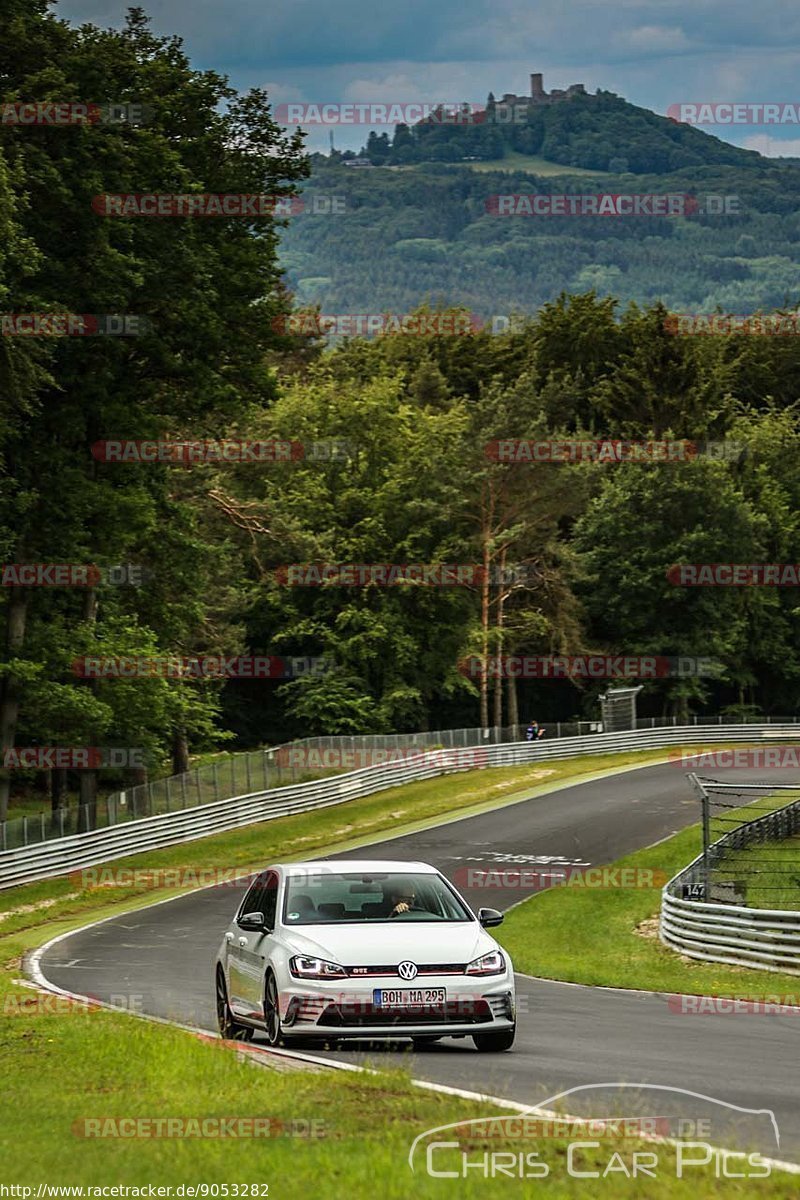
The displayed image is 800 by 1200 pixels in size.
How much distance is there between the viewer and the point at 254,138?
4400cm

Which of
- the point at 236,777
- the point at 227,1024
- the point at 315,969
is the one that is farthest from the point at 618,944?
the point at 236,777

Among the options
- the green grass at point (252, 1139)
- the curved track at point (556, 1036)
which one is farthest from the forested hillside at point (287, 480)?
the green grass at point (252, 1139)

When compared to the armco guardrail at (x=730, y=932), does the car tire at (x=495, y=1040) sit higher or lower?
higher

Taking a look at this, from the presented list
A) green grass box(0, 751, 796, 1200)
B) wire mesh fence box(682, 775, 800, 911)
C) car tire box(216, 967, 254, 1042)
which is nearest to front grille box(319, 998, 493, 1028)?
green grass box(0, 751, 796, 1200)

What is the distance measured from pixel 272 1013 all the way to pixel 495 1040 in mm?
1751

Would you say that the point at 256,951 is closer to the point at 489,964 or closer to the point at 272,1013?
the point at 272,1013

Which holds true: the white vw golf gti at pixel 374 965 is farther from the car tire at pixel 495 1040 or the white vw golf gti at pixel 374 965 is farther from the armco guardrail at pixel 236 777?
the armco guardrail at pixel 236 777

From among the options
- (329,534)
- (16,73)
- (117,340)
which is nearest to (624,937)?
(117,340)

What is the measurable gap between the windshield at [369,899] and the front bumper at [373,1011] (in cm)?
96

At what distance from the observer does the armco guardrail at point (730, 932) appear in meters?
23.5

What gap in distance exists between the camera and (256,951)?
46.3 ft

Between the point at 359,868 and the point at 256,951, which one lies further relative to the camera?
the point at 359,868

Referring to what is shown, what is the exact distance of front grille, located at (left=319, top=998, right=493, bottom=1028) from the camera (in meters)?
13.0

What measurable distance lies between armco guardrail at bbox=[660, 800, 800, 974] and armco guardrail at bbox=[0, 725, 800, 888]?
55.7ft
